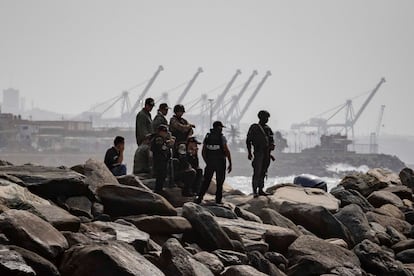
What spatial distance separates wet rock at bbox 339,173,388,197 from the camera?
19781mm

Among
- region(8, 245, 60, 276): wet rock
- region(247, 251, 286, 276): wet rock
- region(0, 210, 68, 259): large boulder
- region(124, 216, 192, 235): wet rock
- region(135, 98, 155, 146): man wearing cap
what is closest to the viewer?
region(8, 245, 60, 276): wet rock

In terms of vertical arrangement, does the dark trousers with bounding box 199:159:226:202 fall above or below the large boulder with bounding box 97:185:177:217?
above

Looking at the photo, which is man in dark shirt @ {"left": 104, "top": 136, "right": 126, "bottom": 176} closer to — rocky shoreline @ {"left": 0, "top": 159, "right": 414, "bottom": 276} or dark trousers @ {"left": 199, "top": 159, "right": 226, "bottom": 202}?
rocky shoreline @ {"left": 0, "top": 159, "right": 414, "bottom": 276}

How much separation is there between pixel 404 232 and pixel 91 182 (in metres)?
8.03

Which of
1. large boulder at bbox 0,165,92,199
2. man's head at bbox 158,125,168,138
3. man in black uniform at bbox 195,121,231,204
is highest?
man's head at bbox 158,125,168,138

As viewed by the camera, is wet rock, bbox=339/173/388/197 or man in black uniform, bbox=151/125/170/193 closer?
man in black uniform, bbox=151/125/170/193

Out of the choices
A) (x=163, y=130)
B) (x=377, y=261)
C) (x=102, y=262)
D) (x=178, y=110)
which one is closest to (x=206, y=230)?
(x=163, y=130)

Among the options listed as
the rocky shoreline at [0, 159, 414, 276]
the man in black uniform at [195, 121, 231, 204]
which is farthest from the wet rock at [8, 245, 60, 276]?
the man in black uniform at [195, 121, 231, 204]

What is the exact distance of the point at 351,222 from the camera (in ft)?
48.4

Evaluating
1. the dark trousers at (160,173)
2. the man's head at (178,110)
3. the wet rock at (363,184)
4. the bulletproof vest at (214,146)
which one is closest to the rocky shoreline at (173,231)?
the dark trousers at (160,173)

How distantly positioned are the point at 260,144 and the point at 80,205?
5.54m

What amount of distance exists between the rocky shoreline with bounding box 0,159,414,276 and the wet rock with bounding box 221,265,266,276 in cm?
2

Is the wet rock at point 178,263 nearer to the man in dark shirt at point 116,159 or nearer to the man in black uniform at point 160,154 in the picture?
the man in black uniform at point 160,154

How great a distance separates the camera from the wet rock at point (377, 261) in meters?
12.5
